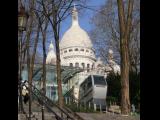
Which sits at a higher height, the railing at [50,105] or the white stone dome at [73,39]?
the white stone dome at [73,39]

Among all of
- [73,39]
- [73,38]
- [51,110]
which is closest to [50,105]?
[51,110]

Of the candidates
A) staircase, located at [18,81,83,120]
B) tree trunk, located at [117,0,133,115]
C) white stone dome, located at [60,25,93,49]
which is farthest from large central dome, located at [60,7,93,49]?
staircase, located at [18,81,83,120]

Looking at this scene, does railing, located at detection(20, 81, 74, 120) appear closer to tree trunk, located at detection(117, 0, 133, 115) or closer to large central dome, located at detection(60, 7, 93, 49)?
tree trunk, located at detection(117, 0, 133, 115)

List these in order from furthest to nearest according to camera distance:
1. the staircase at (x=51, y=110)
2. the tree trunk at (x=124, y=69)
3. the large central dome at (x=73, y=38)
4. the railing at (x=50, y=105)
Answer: the large central dome at (x=73, y=38) → the tree trunk at (x=124, y=69) → the staircase at (x=51, y=110) → the railing at (x=50, y=105)

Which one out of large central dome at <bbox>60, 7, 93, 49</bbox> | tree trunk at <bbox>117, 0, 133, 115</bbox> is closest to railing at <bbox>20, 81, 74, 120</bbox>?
tree trunk at <bbox>117, 0, 133, 115</bbox>

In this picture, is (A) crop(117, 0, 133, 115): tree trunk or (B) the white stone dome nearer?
(A) crop(117, 0, 133, 115): tree trunk

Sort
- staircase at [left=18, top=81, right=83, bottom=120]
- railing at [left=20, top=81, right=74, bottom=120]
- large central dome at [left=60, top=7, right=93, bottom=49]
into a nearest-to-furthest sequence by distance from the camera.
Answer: railing at [left=20, top=81, right=74, bottom=120] → staircase at [left=18, top=81, right=83, bottom=120] → large central dome at [left=60, top=7, right=93, bottom=49]

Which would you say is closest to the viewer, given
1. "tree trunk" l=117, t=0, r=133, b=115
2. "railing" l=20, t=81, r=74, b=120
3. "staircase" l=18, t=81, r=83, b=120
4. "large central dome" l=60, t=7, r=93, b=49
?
"railing" l=20, t=81, r=74, b=120

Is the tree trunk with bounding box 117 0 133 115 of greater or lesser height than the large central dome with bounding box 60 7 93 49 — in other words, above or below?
below

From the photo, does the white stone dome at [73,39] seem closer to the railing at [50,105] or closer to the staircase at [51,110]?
the staircase at [51,110]

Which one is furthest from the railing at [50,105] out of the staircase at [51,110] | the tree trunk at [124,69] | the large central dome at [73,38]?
the large central dome at [73,38]

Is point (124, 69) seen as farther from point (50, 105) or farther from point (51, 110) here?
point (51, 110)
